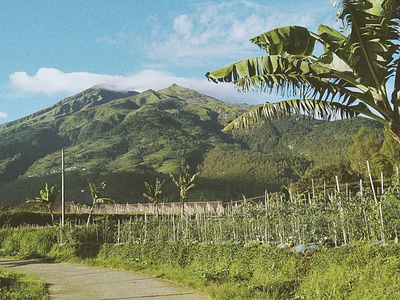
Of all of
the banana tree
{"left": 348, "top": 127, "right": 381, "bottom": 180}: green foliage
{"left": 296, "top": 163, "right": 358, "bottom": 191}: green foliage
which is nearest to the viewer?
the banana tree

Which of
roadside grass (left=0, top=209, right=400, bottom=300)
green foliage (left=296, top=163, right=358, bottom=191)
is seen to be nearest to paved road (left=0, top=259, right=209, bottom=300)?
roadside grass (left=0, top=209, right=400, bottom=300)

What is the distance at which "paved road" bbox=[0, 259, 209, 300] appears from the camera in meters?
8.66

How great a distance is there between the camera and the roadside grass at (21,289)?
26.9ft

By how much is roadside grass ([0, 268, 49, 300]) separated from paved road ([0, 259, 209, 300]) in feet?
0.98

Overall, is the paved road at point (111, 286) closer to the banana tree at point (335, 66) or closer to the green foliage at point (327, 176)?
the banana tree at point (335, 66)

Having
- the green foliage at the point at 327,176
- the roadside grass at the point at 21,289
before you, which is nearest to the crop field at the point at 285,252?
the roadside grass at the point at 21,289

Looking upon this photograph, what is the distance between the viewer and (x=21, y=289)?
9055 millimetres

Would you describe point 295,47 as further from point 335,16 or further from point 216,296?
point 216,296

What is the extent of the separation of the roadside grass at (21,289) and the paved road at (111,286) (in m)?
→ 0.30

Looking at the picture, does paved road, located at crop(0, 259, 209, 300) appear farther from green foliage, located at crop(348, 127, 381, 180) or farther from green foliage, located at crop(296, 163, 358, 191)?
green foliage, located at crop(348, 127, 381, 180)

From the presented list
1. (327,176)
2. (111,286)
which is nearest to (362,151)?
(327,176)

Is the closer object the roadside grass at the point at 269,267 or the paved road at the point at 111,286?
the roadside grass at the point at 269,267

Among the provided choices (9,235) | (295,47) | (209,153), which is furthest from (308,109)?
(209,153)

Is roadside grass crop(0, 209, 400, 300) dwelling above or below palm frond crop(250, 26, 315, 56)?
below
